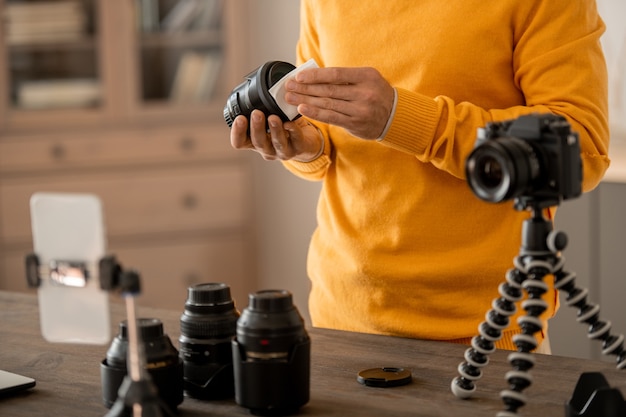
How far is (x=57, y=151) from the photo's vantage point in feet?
12.5

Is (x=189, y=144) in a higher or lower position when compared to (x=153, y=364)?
higher

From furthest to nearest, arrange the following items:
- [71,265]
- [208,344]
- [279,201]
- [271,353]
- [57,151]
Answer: [279,201] < [57,151] < [208,344] < [271,353] < [71,265]

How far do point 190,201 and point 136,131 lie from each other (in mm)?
350

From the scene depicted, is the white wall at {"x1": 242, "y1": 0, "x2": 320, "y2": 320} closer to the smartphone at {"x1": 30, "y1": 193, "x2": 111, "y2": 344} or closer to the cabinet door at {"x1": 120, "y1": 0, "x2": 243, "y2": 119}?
the cabinet door at {"x1": 120, "y1": 0, "x2": 243, "y2": 119}

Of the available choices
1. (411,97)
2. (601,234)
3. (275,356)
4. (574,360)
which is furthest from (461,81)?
(601,234)

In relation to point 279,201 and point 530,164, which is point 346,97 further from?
point 279,201

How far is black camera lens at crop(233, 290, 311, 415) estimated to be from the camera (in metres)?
1.08

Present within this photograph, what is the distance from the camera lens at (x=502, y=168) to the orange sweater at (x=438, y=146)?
35cm

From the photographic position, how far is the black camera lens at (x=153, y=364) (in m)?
1.12

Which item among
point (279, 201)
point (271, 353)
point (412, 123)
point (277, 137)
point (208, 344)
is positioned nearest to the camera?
point (271, 353)

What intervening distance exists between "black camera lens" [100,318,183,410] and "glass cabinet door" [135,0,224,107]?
2908mm

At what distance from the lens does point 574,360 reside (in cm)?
128

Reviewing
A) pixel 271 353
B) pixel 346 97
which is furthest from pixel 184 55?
pixel 271 353

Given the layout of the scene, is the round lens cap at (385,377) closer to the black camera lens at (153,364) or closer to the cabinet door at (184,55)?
the black camera lens at (153,364)
